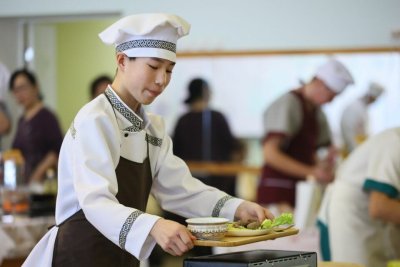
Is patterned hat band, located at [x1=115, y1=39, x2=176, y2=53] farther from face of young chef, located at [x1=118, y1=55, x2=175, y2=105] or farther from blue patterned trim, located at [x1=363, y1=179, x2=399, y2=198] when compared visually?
blue patterned trim, located at [x1=363, y1=179, x2=399, y2=198]

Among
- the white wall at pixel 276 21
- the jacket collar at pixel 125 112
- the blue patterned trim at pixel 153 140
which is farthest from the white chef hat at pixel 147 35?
the white wall at pixel 276 21

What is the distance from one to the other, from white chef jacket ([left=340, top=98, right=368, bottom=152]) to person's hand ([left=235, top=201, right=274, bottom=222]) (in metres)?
2.73

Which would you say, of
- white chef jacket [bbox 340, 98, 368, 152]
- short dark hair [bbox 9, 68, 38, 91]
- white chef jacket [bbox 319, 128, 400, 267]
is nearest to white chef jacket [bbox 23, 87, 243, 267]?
white chef jacket [bbox 319, 128, 400, 267]

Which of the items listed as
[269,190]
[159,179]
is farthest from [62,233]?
[269,190]

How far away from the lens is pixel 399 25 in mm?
4496

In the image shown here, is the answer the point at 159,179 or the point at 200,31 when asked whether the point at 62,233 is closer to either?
the point at 159,179

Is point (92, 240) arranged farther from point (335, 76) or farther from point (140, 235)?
point (335, 76)

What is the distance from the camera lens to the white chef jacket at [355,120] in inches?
181

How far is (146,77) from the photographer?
5.92ft

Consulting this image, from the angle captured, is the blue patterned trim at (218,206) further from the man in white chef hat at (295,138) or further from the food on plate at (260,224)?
the man in white chef hat at (295,138)

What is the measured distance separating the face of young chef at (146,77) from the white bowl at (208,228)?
12.6 inches

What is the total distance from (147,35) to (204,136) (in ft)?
10.0

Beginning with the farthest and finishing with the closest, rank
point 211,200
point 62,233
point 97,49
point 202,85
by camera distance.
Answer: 1. point 97,49
2. point 202,85
3. point 211,200
4. point 62,233

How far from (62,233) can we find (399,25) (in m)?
3.13
